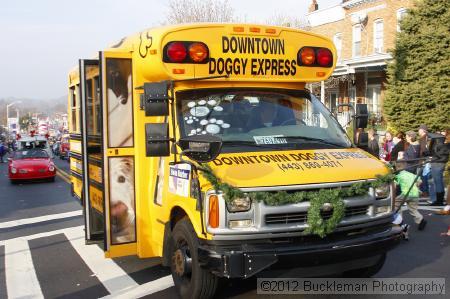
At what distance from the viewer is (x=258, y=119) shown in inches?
204

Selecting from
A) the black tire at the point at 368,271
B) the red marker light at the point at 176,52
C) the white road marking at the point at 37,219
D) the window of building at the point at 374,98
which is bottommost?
the white road marking at the point at 37,219

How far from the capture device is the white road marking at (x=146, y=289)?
5293mm

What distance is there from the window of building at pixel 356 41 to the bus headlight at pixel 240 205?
23164 mm

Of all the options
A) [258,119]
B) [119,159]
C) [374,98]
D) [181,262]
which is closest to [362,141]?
[258,119]

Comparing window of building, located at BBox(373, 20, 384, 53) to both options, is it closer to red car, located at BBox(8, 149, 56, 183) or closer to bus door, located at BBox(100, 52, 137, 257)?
red car, located at BBox(8, 149, 56, 183)

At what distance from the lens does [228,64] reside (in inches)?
205

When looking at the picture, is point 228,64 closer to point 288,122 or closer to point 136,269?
point 288,122

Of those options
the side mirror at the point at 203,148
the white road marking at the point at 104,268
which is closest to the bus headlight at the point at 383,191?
the side mirror at the point at 203,148

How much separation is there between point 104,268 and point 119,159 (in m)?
1.63

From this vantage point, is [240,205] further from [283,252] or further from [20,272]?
[20,272]

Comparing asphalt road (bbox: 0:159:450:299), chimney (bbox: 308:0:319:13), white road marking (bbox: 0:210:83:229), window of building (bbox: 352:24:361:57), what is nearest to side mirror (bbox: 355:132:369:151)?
asphalt road (bbox: 0:159:450:299)

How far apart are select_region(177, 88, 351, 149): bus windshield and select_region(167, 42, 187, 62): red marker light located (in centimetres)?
35

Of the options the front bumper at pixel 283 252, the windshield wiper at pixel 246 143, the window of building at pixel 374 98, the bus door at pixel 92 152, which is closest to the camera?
the front bumper at pixel 283 252

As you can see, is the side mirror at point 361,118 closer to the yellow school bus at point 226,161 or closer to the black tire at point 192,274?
the yellow school bus at point 226,161
